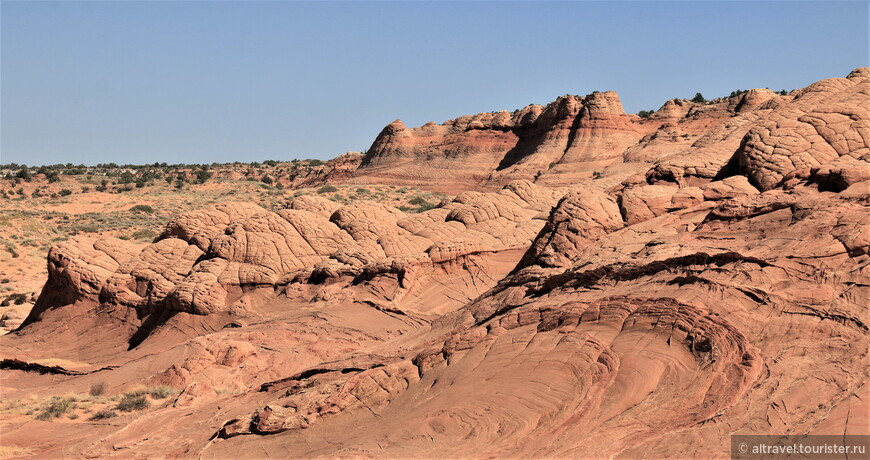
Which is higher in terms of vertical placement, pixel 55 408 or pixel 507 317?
pixel 507 317

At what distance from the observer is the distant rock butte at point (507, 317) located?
7852 mm

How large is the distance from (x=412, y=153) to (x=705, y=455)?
206 ft

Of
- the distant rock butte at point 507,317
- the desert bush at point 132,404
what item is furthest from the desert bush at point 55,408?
the distant rock butte at point 507,317

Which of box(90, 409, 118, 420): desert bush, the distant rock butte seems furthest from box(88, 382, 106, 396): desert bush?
box(90, 409, 118, 420): desert bush

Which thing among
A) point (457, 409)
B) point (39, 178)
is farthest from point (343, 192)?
point (457, 409)

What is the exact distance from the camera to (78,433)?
12.2 metres

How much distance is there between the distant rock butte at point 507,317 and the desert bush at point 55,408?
1.04m

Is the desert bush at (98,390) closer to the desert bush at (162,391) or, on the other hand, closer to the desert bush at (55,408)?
the desert bush at (55,408)

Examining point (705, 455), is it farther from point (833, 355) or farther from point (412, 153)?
point (412, 153)

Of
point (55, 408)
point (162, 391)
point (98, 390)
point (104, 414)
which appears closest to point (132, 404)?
point (104, 414)

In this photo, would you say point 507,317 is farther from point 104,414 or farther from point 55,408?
point 55,408

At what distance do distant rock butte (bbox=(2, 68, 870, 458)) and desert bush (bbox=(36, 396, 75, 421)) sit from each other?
3.41 ft

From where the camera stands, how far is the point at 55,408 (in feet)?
47.8

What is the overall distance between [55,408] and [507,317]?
882cm
